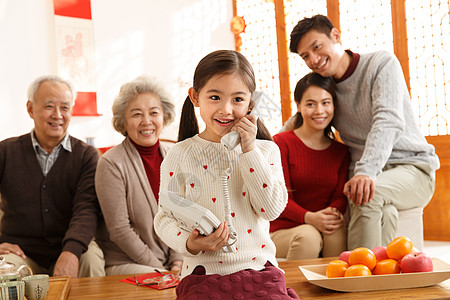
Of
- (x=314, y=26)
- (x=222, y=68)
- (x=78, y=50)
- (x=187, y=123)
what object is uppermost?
(x=78, y=50)

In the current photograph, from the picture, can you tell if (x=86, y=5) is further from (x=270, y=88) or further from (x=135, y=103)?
(x=135, y=103)

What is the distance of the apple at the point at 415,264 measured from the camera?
5.76 ft

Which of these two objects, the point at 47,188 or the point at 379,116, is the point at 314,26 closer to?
the point at 379,116

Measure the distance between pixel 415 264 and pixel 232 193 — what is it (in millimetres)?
710

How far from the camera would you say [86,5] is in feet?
17.9

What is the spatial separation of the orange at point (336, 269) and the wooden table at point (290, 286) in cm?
6

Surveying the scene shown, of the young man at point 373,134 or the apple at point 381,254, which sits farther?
the young man at point 373,134

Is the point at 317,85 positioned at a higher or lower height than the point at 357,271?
higher

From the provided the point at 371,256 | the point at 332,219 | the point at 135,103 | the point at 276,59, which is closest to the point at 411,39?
the point at 276,59

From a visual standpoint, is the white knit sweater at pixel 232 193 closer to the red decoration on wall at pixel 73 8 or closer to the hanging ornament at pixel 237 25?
the red decoration on wall at pixel 73 8

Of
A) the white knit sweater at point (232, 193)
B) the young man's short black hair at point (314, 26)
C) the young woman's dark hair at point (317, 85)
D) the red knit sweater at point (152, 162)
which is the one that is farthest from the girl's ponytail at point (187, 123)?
the young man's short black hair at point (314, 26)

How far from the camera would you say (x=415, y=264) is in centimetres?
176

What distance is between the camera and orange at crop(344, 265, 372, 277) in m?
1.73

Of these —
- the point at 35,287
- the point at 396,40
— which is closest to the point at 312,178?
the point at 35,287
